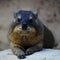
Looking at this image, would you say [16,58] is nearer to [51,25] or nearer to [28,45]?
[28,45]

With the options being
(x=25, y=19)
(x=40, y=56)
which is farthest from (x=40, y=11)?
(x=40, y=56)

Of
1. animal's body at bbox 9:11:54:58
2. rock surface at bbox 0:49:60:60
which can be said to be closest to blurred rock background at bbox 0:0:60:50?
animal's body at bbox 9:11:54:58

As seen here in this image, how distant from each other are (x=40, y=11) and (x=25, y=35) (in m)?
1.65

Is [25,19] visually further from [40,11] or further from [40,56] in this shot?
[40,11]

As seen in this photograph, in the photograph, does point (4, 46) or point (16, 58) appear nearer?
point (16, 58)

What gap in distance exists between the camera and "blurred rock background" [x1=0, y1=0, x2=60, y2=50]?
496cm

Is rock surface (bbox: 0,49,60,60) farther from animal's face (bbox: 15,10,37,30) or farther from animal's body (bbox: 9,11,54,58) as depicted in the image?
animal's face (bbox: 15,10,37,30)

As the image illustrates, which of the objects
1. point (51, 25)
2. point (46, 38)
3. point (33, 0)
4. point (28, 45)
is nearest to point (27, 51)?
point (28, 45)

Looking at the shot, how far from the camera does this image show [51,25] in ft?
16.4

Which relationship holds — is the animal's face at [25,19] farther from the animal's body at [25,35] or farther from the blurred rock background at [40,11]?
the blurred rock background at [40,11]

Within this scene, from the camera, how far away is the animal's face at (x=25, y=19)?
11.7ft

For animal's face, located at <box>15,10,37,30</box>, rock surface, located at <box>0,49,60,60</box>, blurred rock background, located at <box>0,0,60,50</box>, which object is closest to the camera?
rock surface, located at <box>0,49,60,60</box>

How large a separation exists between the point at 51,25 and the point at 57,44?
459 mm

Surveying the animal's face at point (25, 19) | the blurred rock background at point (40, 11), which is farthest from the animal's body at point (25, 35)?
the blurred rock background at point (40, 11)
